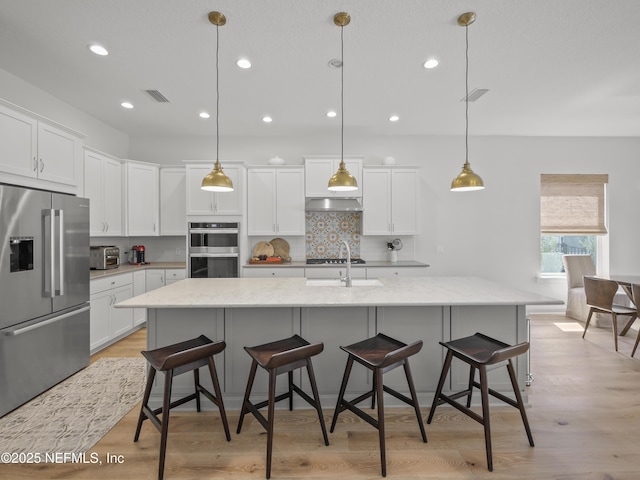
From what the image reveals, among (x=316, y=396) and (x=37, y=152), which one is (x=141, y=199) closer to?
(x=37, y=152)

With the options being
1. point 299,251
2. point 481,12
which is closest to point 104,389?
point 299,251

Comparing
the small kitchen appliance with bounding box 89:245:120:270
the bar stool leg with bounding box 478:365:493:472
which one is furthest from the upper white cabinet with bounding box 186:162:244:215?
the bar stool leg with bounding box 478:365:493:472

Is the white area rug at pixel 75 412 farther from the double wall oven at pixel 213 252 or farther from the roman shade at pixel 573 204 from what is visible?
the roman shade at pixel 573 204

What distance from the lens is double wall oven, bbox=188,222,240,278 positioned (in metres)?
4.39

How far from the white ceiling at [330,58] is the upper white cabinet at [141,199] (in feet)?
2.26

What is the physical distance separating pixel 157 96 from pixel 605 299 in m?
5.80

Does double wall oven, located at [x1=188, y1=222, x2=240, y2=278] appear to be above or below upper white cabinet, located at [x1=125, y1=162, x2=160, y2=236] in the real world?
below

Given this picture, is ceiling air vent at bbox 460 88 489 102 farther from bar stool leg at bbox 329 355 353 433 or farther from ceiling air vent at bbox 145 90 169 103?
ceiling air vent at bbox 145 90 169 103

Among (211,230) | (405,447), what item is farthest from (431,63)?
(211,230)

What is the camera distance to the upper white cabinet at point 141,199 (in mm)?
4449

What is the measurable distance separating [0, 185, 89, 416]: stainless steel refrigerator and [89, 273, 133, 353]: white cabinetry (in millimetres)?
356

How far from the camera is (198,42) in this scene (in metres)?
2.56

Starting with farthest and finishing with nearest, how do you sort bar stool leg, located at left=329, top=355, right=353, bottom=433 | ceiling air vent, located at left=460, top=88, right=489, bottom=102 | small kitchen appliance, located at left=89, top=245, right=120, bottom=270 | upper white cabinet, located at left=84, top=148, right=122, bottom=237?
small kitchen appliance, located at left=89, top=245, right=120, bottom=270 < upper white cabinet, located at left=84, top=148, right=122, bottom=237 < ceiling air vent, located at left=460, top=88, right=489, bottom=102 < bar stool leg, located at left=329, top=355, right=353, bottom=433

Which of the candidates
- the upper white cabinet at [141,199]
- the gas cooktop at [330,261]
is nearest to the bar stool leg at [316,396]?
the gas cooktop at [330,261]
